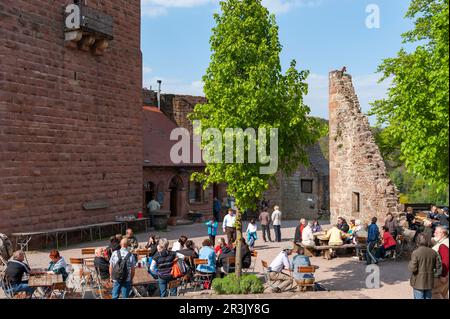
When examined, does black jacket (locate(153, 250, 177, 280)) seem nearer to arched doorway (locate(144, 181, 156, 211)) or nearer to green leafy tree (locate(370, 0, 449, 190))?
green leafy tree (locate(370, 0, 449, 190))

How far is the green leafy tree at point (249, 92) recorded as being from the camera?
980cm

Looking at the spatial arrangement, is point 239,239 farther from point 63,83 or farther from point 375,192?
point 63,83

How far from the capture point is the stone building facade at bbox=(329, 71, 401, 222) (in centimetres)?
1593

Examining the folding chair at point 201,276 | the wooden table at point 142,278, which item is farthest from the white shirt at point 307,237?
the wooden table at point 142,278

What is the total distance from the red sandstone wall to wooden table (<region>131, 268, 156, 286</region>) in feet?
22.5

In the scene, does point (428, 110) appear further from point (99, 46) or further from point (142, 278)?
point (99, 46)

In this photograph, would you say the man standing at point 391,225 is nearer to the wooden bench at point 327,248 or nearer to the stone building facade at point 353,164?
the wooden bench at point 327,248

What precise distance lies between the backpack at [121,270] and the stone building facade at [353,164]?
9900 mm

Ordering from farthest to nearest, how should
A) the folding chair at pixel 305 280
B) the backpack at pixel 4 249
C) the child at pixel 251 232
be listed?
the child at pixel 251 232 < the backpack at pixel 4 249 < the folding chair at pixel 305 280

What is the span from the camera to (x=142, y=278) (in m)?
9.57

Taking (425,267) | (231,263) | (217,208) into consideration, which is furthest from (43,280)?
(217,208)

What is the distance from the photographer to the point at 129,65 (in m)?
20.5

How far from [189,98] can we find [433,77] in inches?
814

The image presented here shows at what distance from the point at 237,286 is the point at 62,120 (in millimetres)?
10199
